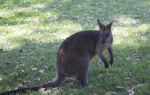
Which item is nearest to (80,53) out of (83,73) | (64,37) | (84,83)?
(83,73)

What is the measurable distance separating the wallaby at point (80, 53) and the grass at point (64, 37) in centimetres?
16

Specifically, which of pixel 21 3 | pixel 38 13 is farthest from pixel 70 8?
pixel 21 3

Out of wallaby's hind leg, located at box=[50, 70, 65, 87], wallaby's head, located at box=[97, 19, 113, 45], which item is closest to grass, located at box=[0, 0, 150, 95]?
wallaby's hind leg, located at box=[50, 70, 65, 87]

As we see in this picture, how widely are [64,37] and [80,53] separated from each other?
9.30 ft

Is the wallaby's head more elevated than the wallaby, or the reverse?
the wallaby's head

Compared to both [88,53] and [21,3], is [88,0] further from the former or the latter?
[88,53]

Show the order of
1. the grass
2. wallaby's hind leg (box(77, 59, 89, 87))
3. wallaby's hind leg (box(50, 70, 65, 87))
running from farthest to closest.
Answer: the grass, wallaby's hind leg (box(50, 70, 65, 87)), wallaby's hind leg (box(77, 59, 89, 87))

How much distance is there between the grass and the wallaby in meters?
0.16

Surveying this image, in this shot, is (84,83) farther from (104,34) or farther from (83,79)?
(104,34)

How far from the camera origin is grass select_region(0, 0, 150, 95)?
17.9 feet

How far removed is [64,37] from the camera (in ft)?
26.5

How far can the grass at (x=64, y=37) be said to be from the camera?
17.9ft

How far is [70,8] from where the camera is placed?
10531 mm

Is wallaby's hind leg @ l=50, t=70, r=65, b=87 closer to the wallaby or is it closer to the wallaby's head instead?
the wallaby
